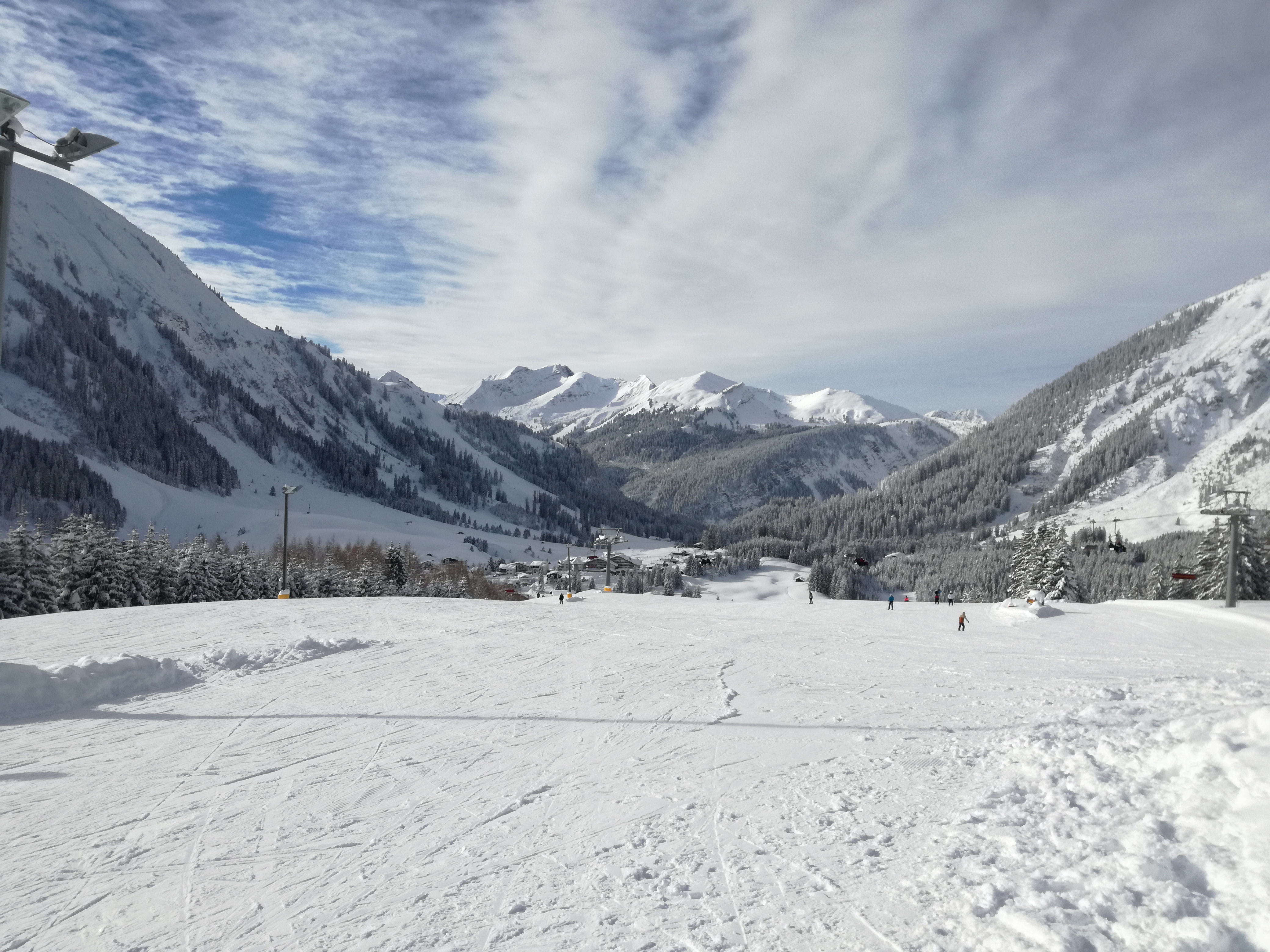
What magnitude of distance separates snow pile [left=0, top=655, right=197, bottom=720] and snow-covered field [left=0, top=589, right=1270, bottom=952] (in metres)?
0.17

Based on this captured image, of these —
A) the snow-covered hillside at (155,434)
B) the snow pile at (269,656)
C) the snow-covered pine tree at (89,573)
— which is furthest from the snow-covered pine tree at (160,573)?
the snow-covered hillside at (155,434)

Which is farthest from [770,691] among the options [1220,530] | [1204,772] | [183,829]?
[1220,530]

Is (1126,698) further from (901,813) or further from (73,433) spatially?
(73,433)

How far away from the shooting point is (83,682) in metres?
10.4

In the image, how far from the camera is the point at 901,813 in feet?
22.0

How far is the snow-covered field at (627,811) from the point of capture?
4.74 meters

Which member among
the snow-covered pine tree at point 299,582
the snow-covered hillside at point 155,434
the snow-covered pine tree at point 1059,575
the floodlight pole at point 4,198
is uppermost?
the snow-covered hillside at point 155,434

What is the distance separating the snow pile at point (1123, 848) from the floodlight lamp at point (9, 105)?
11.3 metres

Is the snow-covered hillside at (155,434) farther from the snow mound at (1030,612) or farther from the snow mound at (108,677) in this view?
the snow mound at (108,677)

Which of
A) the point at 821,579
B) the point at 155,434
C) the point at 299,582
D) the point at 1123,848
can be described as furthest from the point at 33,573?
the point at 155,434

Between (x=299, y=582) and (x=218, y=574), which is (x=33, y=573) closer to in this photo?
(x=218, y=574)

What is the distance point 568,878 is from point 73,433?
Answer: 603ft

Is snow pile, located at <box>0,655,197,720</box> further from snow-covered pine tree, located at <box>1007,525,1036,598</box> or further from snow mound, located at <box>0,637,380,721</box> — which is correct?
snow-covered pine tree, located at <box>1007,525,1036,598</box>

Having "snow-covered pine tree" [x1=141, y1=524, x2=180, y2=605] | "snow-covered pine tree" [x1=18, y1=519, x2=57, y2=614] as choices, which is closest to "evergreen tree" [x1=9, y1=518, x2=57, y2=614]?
"snow-covered pine tree" [x1=18, y1=519, x2=57, y2=614]
